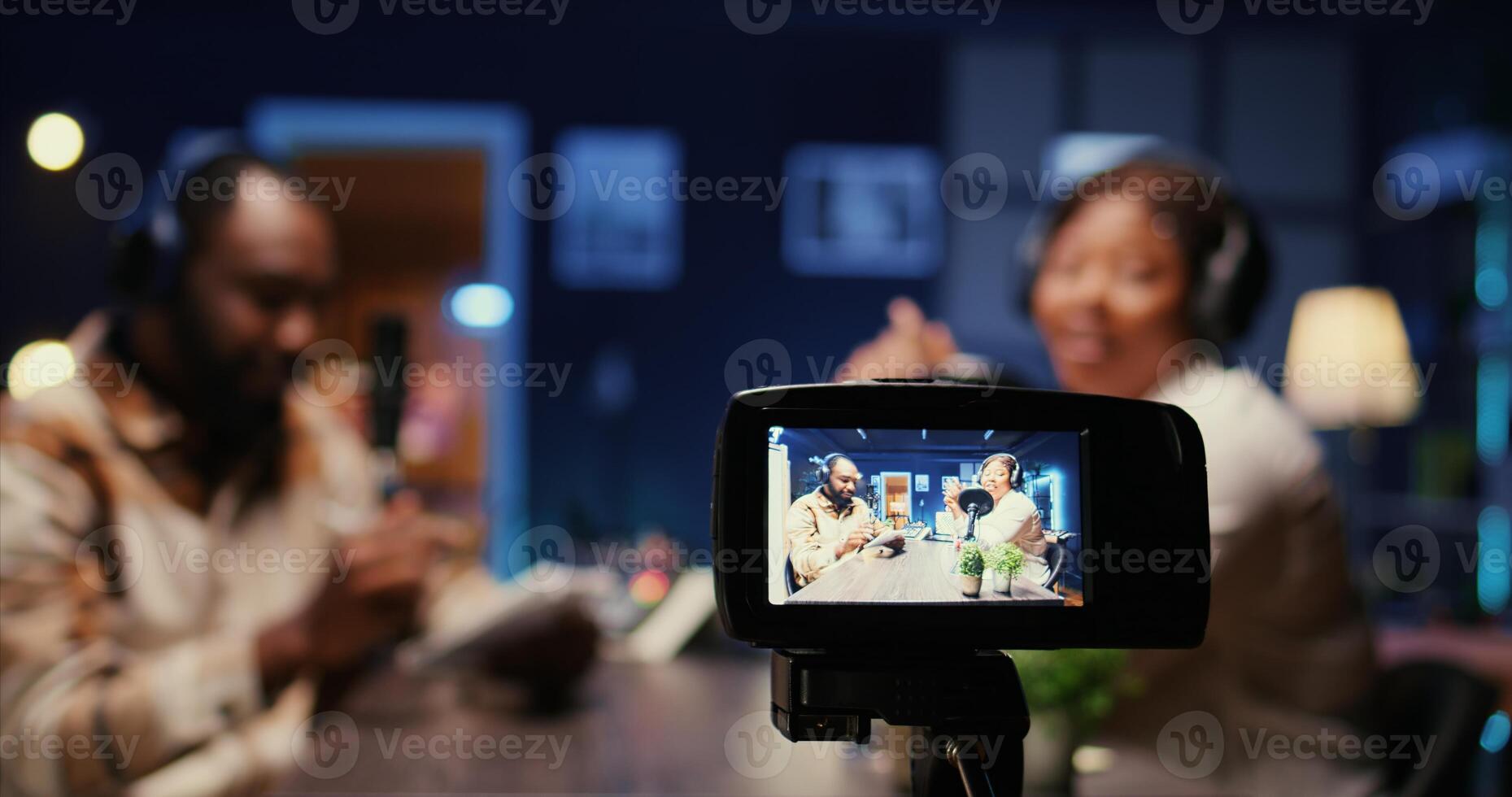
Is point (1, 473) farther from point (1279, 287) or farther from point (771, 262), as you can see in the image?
point (1279, 287)

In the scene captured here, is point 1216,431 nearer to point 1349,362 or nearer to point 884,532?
point 1349,362

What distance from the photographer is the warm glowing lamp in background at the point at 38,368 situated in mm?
2424

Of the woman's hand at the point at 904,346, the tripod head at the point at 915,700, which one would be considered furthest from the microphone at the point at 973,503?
the woman's hand at the point at 904,346

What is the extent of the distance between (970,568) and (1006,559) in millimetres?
33

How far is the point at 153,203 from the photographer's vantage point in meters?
2.53

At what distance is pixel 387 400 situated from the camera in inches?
102

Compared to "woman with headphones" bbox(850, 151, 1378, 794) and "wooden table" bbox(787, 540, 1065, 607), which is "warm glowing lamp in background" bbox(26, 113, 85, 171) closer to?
"woman with headphones" bbox(850, 151, 1378, 794)

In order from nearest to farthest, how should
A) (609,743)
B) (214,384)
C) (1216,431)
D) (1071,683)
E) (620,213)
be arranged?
(1071,683) → (609,743) → (214,384) → (1216,431) → (620,213)

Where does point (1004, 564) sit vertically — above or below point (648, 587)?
above

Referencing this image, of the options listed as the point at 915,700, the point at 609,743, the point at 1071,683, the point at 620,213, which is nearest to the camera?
the point at 915,700

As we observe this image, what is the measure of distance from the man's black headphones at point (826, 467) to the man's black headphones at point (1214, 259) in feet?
6.40

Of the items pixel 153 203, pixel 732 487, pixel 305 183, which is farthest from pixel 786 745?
pixel 153 203

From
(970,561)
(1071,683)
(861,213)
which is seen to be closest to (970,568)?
(970,561)

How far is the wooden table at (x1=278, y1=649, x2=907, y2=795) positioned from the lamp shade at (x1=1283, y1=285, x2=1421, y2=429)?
5.22ft
